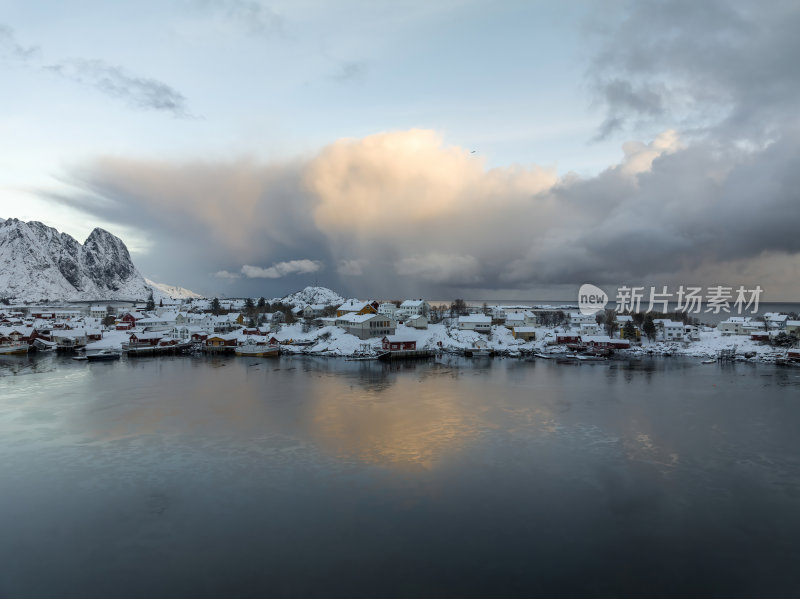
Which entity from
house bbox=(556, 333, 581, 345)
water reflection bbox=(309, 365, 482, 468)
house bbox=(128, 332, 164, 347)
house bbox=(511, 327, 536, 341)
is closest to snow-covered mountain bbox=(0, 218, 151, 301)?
house bbox=(128, 332, 164, 347)

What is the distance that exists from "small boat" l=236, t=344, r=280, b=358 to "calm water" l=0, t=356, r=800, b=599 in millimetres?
16964

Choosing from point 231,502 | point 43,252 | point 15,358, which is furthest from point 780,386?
point 43,252

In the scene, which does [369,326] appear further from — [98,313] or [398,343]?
[98,313]

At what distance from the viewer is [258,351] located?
39219 mm

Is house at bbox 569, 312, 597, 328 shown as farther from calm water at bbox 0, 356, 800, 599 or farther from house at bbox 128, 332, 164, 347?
house at bbox 128, 332, 164, 347

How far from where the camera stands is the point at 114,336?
150ft

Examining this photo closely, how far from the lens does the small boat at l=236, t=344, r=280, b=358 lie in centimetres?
3894

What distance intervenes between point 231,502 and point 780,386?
28.0 metres

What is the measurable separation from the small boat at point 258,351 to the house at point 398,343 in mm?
9120

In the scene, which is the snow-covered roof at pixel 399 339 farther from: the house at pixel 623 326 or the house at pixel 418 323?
the house at pixel 623 326

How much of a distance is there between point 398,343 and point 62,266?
164395mm

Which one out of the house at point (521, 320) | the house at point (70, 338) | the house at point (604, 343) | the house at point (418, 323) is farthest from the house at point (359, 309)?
the house at point (70, 338)

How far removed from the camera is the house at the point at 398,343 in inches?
1535

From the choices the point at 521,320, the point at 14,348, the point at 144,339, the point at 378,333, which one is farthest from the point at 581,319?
the point at 14,348
